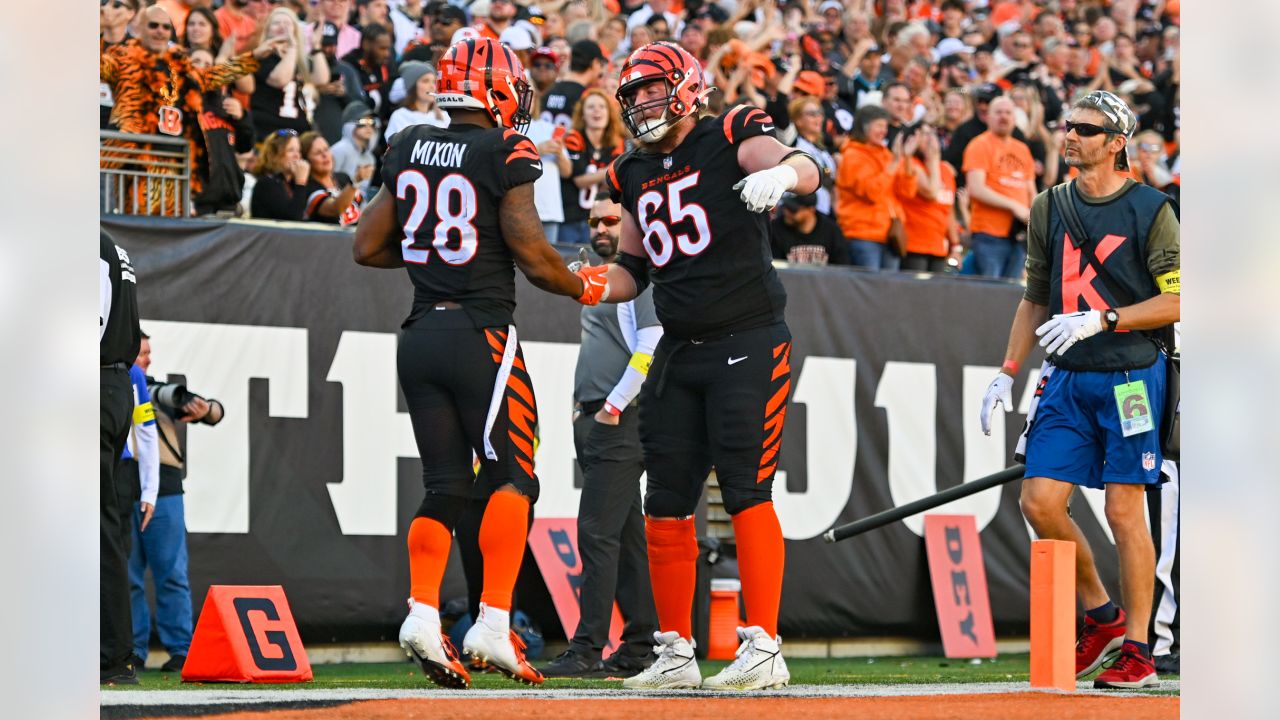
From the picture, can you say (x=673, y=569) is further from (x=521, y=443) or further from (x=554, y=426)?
(x=554, y=426)

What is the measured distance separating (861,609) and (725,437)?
5015 millimetres

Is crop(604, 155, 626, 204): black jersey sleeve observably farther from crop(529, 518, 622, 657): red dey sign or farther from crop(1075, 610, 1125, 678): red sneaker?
crop(529, 518, 622, 657): red dey sign

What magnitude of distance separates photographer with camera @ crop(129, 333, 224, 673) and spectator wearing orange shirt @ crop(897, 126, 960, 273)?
18.7ft

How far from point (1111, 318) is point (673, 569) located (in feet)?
6.15

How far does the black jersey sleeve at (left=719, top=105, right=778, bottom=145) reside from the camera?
20.2 ft

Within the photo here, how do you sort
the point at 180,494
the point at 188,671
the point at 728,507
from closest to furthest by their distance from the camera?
the point at 728,507, the point at 188,671, the point at 180,494

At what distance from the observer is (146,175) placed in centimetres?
930

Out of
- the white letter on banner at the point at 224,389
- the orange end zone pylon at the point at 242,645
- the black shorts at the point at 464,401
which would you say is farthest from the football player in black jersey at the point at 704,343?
the white letter on banner at the point at 224,389

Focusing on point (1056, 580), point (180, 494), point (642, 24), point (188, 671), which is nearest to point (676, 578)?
point (1056, 580)

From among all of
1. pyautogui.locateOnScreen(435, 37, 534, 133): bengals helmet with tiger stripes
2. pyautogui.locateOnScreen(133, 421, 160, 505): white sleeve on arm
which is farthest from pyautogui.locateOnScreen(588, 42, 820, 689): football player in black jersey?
pyautogui.locateOnScreen(133, 421, 160, 505): white sleeve on arm

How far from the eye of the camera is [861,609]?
10.8 m

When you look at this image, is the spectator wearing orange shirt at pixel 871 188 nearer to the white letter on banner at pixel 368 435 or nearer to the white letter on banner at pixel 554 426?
the white letter on banner at pixel 554 426

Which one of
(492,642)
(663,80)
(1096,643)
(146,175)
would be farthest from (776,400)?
(146,175)
